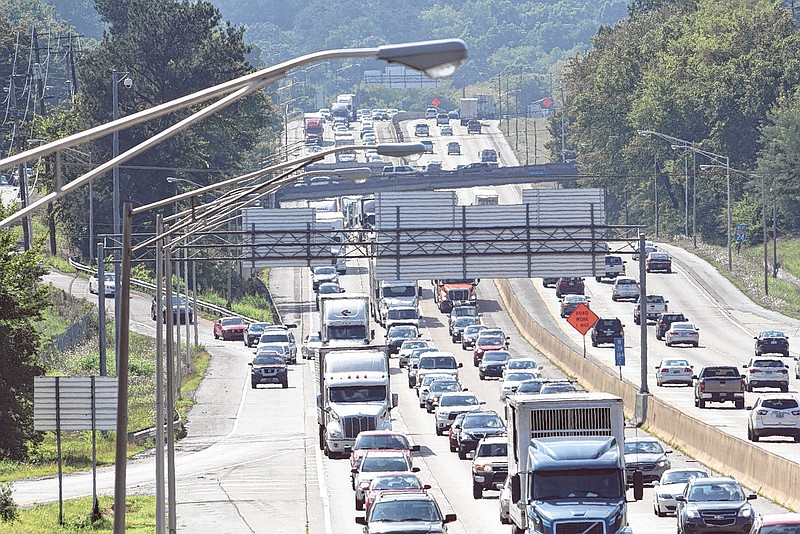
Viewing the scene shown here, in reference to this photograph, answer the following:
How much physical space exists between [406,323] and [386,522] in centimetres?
6509

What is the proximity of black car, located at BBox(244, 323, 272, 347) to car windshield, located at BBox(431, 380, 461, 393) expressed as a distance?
3064cm

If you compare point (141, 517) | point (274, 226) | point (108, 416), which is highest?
point (274, 226)

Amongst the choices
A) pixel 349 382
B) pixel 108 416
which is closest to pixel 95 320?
pixel 349 382

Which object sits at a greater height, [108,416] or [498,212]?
[498,212]

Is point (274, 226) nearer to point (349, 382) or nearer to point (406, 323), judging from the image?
point (406, 323)

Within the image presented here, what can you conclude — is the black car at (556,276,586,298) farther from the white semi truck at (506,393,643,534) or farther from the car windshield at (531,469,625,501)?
the car windshield at (531,469,625,501)

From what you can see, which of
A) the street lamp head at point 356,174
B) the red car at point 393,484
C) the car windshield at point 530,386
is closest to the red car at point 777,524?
the street lamp head at point 356,174

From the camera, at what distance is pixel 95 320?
3883 inches

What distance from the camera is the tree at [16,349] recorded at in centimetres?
4634

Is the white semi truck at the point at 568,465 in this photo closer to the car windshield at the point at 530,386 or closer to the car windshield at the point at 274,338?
the car windshield at the point at 530,386

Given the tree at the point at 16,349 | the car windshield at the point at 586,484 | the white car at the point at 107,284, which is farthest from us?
the white car at the point at 107,284

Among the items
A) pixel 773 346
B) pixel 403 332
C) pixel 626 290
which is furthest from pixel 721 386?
pixel 626 290

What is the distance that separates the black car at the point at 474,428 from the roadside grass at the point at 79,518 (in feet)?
35.9

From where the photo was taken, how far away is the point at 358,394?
56.1 meters
